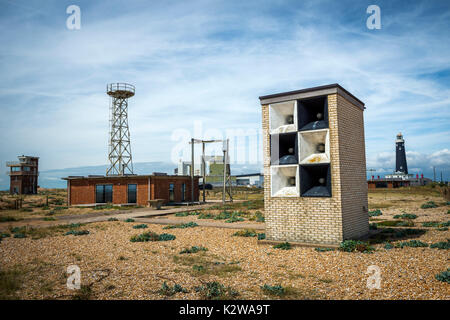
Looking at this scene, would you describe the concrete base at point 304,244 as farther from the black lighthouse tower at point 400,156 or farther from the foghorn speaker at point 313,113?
the black lighthouse tower at point 400,156

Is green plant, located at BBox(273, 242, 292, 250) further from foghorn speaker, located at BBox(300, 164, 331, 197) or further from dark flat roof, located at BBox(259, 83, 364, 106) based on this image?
dark flat roof, located at BBox(259, 83, 364, 106)

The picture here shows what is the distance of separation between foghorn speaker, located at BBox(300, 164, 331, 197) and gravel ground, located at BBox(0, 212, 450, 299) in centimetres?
207

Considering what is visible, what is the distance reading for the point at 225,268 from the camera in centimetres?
835

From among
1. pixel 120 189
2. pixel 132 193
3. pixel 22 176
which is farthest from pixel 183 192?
pixel 22 176

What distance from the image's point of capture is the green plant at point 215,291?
6148 mm

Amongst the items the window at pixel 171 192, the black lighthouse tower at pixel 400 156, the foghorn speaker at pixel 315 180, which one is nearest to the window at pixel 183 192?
the window at pixel 171 192

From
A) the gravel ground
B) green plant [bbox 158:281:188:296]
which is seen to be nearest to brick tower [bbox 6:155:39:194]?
the gravel ground

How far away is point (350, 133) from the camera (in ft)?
38.3

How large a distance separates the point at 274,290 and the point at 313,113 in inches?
304

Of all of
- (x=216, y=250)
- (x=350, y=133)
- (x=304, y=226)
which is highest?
(x=350, y=133)
